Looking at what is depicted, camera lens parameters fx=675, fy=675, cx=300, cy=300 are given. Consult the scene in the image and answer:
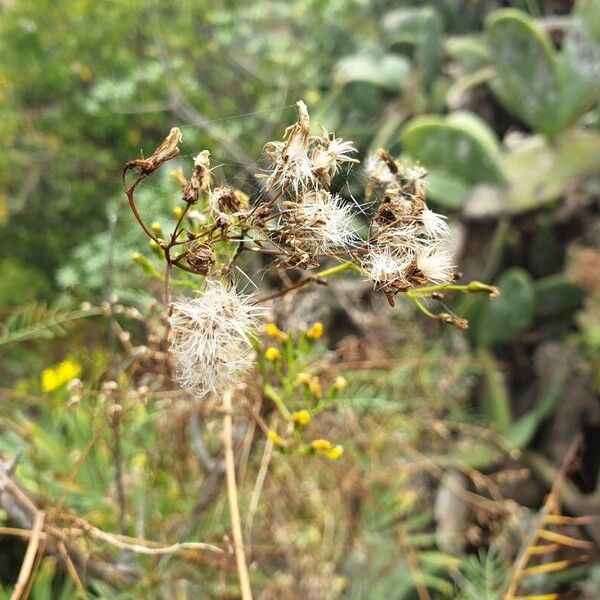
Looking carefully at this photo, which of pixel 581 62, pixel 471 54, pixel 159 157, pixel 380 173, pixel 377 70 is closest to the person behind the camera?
pixel 159 157

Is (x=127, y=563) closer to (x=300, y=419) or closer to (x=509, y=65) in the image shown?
(x=300, y=419)

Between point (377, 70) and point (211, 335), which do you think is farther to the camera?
point (377, 70)

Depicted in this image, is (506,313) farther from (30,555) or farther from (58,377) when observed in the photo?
(30,555)

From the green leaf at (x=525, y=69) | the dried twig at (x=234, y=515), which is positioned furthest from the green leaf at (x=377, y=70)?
the dried twig at (x=234, y=515)

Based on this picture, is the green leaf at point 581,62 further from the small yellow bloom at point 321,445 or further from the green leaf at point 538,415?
the small yellow bloom at point 321,445

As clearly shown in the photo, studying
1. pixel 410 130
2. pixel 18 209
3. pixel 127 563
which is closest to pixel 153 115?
pixel 18 209

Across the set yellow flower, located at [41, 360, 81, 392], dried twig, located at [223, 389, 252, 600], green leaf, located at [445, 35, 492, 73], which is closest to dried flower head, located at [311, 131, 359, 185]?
dried twig, located at [223, 389, 252, 600]

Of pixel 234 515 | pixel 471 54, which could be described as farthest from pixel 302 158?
pixel 471 54
